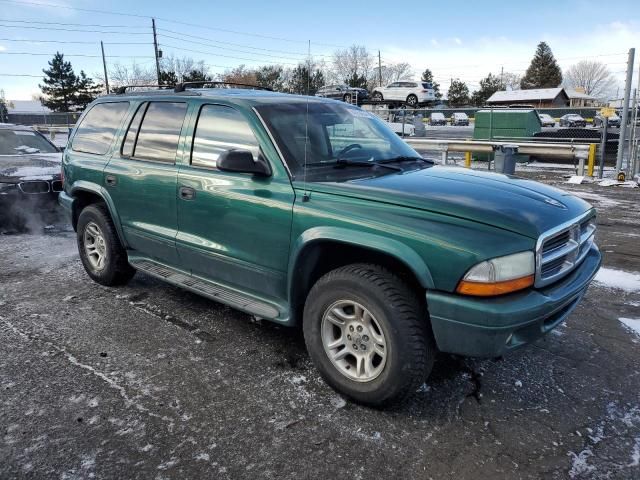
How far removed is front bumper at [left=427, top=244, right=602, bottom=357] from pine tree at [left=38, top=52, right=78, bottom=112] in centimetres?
7589

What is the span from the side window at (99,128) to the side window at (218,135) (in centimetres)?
123

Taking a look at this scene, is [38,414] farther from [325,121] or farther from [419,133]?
[419,133]

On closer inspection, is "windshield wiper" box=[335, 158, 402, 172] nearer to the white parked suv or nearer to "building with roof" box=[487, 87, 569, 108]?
the white parked suv

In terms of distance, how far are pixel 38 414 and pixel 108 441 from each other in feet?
1.81

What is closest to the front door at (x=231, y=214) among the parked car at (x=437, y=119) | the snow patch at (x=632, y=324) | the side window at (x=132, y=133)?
the side window at (x=132, y=133)

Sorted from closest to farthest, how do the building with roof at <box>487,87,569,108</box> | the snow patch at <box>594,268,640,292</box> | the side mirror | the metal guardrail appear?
the side mirror < the snow patch at <box>594,268,640,292</box> < the metal guardrail < the building with roof at <box>487,87,569,108</box>

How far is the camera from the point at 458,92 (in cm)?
8119

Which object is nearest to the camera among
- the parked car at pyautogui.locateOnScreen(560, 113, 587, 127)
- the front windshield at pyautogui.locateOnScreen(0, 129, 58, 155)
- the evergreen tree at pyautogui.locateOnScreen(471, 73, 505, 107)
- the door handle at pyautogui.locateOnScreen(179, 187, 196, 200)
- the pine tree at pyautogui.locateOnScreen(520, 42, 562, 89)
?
the door handle at pyautogui.locateOnScreen(179, 187, 196, 200)

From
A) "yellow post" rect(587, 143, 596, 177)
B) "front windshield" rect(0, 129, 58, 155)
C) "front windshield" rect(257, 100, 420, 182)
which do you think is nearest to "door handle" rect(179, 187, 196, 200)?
"front windshield" rect(257, 100, 420, 182)

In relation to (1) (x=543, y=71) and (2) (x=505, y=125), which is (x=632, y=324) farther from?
(1) (x=543, y=71)

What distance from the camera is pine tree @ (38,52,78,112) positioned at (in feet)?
223

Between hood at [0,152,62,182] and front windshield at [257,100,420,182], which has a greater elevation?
front windshield at [257,100,420,182]

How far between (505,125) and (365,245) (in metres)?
15.8

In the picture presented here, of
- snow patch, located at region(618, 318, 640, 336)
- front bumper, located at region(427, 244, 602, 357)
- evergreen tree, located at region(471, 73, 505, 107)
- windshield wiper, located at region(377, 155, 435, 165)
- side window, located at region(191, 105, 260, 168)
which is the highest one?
evergreen tree, located at region(471, 73, 505, 107)
